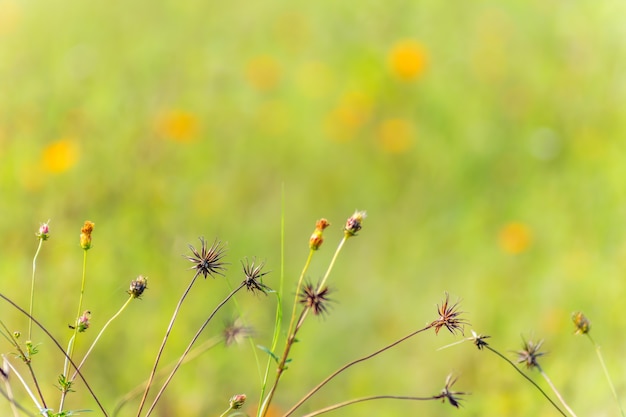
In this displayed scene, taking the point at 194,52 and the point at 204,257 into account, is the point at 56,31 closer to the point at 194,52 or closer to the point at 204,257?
the point at 194,52

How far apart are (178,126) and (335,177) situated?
0.85m

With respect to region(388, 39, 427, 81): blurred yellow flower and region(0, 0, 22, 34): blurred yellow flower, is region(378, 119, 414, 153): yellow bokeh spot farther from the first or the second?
region(0, 0, 22, 34): blurred yellow flower

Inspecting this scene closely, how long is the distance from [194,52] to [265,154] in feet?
3.21

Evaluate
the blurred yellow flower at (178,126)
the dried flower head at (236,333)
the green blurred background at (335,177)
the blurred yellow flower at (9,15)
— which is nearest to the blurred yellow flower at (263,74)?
the green blurred background at (335,177)

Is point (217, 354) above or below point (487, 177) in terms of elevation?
below

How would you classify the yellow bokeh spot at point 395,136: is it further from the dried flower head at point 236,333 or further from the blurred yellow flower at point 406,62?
the dried flower head at point 236,333

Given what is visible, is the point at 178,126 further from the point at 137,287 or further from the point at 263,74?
the point at 137,287

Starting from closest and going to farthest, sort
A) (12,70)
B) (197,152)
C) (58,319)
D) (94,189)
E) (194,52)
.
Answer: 1. (58,319)
2. (94,189)
3. (197,152)
4. (12,70)
5. (194,52)

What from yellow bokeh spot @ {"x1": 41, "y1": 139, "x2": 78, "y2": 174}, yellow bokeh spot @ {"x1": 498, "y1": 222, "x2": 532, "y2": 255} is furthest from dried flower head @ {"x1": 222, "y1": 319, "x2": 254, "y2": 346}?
yellow bokeh spot @ {"x1": 498, "y1": 222, "x2": 532, "y2": 255}

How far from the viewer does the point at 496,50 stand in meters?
4.72

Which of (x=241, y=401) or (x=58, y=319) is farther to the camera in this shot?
(x=58, y=319)

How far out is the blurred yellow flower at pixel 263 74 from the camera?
4379mm

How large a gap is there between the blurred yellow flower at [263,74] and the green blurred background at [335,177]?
23mm

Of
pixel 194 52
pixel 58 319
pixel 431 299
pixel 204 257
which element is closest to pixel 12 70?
Result: pixel 194 52
